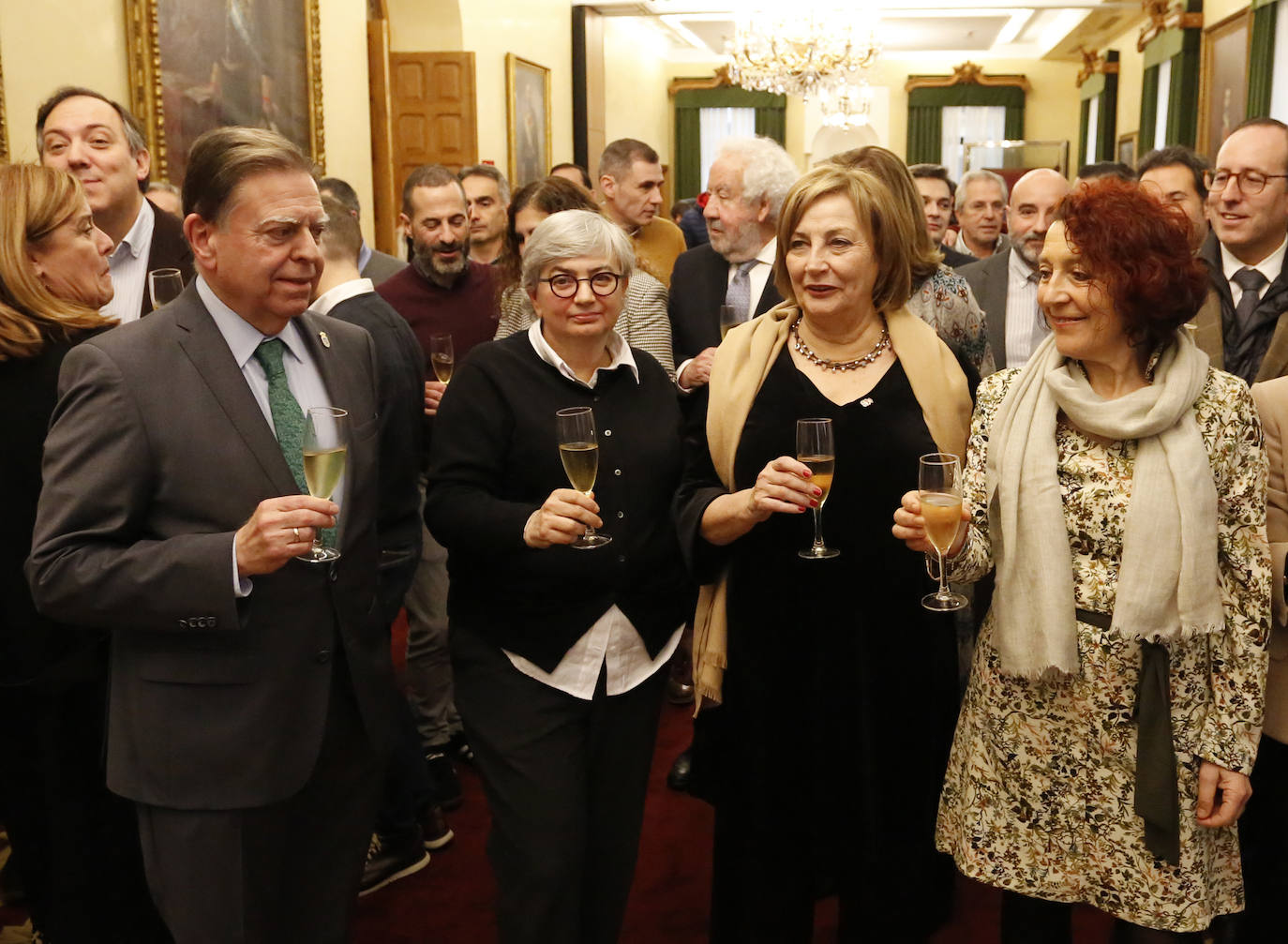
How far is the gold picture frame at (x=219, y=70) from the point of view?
5664 millimetres

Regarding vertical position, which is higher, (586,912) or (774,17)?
(774,17)

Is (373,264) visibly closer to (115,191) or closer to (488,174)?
(488,174)

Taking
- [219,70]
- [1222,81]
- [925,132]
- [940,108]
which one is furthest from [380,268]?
[940,108]

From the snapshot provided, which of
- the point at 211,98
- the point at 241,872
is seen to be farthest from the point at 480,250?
the point at 241,872

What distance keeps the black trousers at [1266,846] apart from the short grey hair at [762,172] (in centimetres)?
230

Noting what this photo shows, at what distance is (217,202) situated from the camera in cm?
195

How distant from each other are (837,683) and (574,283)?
3.27 ft

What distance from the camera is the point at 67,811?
233 centimetres

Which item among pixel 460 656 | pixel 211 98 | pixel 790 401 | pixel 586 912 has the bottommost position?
pixel 586 912

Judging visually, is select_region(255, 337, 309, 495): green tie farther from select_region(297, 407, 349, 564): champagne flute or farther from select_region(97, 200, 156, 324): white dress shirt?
select_region(97, 200, 156, 324): white dress shirt

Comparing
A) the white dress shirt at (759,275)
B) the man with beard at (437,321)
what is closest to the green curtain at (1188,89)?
the white dress shirt at (759,275)

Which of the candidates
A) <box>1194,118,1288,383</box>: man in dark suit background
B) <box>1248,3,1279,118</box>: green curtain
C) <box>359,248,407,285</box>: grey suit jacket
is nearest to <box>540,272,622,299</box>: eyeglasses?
<box>1194,118,1288,383</box>: man in dark suit background

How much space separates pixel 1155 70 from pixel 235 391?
1435cm

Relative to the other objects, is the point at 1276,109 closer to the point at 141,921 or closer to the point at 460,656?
the point at 460,656
